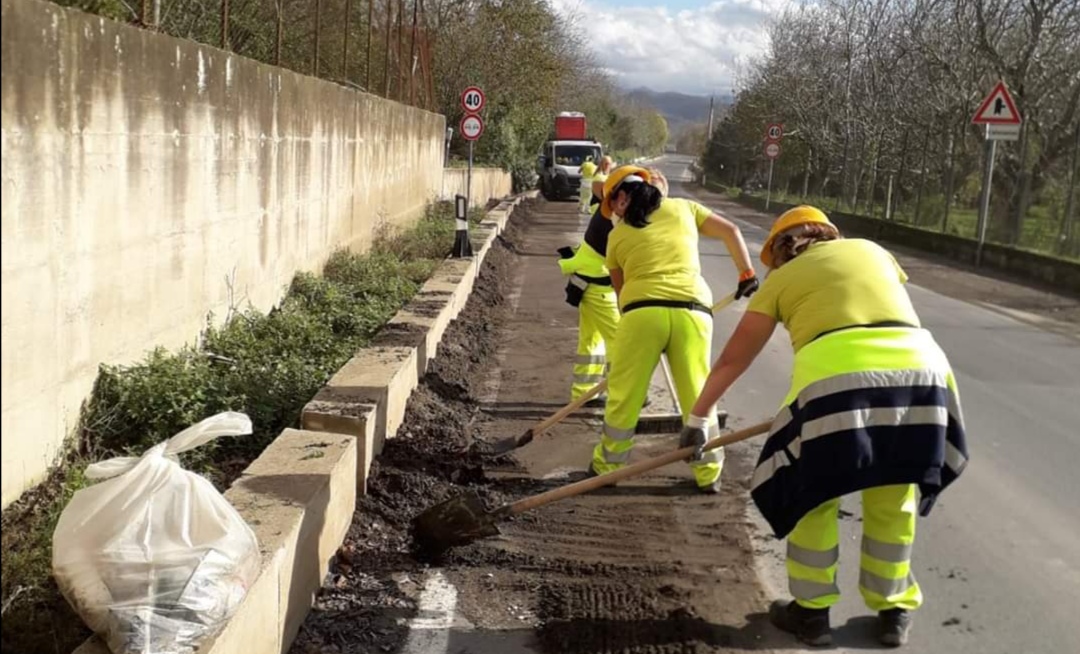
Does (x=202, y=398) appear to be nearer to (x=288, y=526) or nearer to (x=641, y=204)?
(x=288, y=526)

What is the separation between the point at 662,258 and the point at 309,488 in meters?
2.39

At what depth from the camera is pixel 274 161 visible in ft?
25.9

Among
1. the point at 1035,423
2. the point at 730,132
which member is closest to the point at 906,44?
the point at 1035,423

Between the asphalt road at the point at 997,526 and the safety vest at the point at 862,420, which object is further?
the asphalt road at the point at 997,526

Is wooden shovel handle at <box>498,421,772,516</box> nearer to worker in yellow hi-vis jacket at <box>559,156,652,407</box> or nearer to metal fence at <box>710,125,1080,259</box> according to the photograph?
worker in yellow hi-vis jacket at <box>559,156,652,407</box>

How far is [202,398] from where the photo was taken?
203 inches

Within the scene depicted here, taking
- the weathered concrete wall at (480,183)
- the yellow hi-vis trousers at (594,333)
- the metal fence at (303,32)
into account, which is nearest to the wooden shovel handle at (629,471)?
the yellow hi-vis trousers at (594,333)

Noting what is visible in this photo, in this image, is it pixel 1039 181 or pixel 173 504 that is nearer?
pixel 173 504

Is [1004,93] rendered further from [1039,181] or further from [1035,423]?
[1035,423]

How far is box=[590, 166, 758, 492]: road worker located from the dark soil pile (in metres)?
0.83

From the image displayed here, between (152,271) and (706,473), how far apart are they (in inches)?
127

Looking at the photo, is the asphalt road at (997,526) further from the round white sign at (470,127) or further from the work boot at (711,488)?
the round white sign at (470,127)

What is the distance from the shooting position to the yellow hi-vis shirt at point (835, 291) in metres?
3.77

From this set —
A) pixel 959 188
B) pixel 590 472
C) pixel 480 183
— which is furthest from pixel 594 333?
pixel 959 188
